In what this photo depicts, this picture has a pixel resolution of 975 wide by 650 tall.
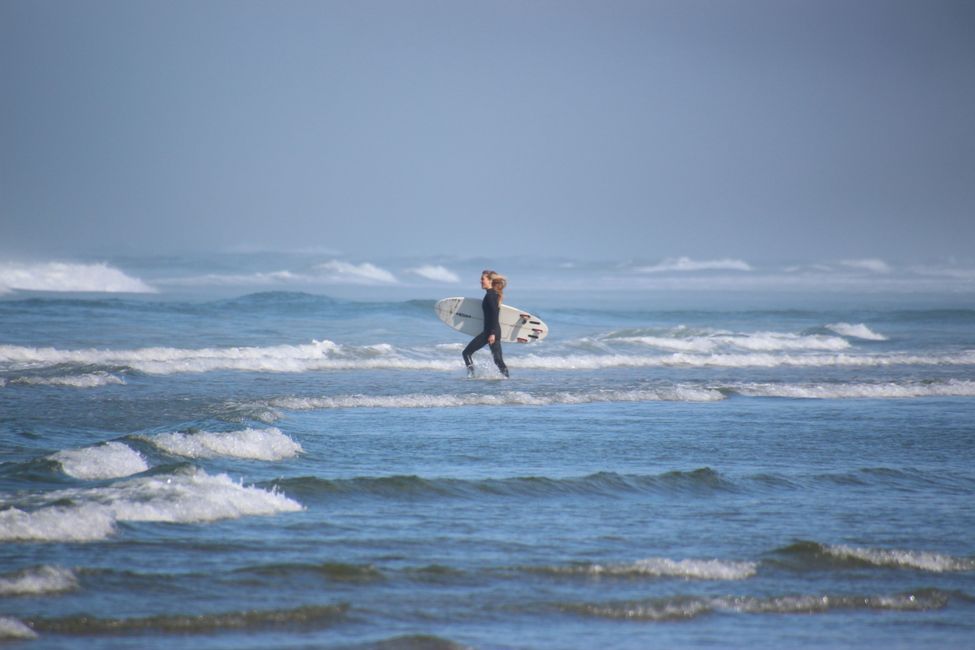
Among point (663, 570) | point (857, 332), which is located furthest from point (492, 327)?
point (857, 332)

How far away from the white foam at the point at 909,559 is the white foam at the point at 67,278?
5103 cm

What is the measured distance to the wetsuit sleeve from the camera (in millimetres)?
18234

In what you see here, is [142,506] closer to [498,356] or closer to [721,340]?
[498,356]

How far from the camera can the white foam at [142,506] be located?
694 centimetres

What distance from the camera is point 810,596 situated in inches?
249

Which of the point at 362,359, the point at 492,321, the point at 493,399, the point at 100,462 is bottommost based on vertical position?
the point at 100,462

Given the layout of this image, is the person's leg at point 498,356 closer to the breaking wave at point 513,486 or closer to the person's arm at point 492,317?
the person's arm at point 492,317

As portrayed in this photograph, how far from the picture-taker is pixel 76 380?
16.2 m

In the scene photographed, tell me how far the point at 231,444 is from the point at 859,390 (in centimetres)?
1136

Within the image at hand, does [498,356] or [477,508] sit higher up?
[498,356]

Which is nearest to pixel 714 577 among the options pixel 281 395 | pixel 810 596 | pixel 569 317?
pixel 810 596

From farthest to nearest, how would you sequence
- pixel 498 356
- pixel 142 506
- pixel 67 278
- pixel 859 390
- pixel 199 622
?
1. pixel 67 278
2. pixel 498 356
3. pixel 859 390
4. pixel 142 506
5. pixel 199 622

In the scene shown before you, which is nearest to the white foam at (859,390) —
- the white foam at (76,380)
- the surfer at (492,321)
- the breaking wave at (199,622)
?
the surfer at (492,321)

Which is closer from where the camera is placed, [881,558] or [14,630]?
[14,630]
